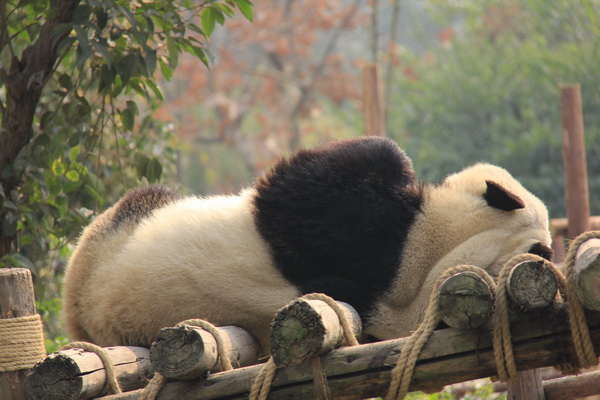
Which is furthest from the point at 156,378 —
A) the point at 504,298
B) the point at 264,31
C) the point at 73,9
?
the point at 264,31

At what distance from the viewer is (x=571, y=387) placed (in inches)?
95.7

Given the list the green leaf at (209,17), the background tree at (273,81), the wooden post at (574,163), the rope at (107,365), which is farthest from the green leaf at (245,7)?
the background tree at (273,81)

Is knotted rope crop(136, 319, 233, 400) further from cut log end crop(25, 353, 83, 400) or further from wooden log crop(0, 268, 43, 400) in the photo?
wooden log crop(0, 268, 43, 400)

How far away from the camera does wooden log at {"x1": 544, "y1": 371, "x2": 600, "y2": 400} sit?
96.1 inches

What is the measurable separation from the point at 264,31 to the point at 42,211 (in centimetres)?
876

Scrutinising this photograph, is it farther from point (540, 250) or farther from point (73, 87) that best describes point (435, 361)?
point (73, 87)

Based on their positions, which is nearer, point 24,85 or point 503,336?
point 503,336

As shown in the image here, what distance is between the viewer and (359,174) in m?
2.51

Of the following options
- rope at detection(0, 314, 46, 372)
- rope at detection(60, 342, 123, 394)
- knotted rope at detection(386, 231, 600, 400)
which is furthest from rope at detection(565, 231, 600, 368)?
rope at detection(0, 314, 46, 372)

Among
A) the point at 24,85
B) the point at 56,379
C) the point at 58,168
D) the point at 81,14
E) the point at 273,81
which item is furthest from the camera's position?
the point at 273,81

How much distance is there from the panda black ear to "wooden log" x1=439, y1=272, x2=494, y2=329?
2.35ft

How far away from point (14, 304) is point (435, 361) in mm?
1140

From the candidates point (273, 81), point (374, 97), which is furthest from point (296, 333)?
point (273, 81)

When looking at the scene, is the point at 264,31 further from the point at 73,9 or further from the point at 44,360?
the point at 44,360
